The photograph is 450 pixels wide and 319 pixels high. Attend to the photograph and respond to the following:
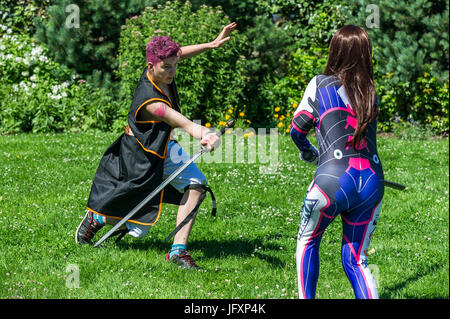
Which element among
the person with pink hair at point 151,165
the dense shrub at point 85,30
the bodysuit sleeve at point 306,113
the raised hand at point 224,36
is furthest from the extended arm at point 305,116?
the dense shrub at point 85,30

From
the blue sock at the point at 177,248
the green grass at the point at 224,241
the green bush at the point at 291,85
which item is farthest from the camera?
the green bush at the point at 291,85

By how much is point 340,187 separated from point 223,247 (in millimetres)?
2147

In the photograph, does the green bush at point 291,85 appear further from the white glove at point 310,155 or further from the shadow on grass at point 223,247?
the white glove at point 310,155

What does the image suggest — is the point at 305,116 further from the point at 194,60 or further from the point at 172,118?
the point at 194,60

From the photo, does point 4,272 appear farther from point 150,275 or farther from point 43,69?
point 43,69

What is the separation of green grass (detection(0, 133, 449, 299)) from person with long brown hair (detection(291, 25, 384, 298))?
87 centimetres

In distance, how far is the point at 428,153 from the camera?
856 centimetres

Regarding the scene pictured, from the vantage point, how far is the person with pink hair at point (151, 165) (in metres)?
4.30

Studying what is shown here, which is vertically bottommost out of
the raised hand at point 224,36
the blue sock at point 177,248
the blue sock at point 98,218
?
the blue sock at point 177,248

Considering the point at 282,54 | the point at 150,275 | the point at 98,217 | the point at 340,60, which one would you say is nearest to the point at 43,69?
the point at 282,54

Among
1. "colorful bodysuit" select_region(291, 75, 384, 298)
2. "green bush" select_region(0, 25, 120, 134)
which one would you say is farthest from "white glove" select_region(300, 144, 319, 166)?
"green bush" select_region(0, 25, 120, 134)

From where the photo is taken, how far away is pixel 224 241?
17.4ft

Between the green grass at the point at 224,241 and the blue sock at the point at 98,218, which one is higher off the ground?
the blue sock at the point at 98,218

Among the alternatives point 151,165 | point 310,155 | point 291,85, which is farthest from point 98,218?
point 291,85
